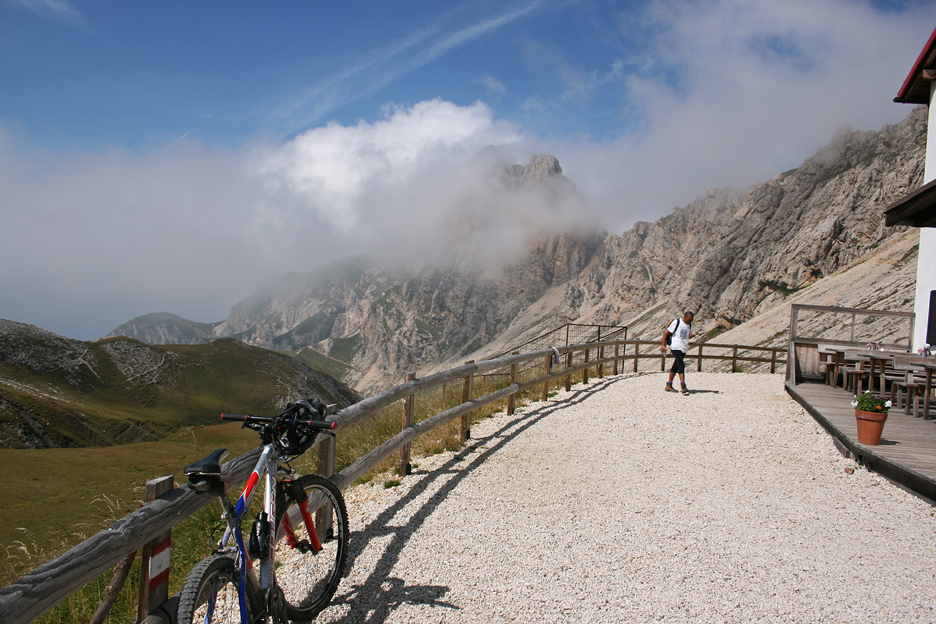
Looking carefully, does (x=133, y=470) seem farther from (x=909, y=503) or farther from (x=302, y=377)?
(x=302, y=377)

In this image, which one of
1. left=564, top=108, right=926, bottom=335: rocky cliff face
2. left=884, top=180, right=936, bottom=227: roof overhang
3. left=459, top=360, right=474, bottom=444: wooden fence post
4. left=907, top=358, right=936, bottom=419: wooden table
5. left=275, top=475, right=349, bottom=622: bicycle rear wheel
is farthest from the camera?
left=564, top=108, right=926, bottom=335: rocky cliff face

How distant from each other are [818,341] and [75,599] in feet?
50.3

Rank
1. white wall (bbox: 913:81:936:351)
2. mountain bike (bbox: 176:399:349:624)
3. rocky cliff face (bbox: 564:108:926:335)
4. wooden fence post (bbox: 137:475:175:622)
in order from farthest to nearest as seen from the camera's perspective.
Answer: rocky cliff face (bbox: 564:108:926:335) < white wall (bbox: 913:81:936:351) < mountain bike (bbox: 176:399:349:624) < wooden fence post (bbox: 137:475:175:622)

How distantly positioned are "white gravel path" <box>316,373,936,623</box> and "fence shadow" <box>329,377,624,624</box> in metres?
0.01

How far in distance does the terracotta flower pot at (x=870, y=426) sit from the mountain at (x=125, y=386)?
3889 centimetres

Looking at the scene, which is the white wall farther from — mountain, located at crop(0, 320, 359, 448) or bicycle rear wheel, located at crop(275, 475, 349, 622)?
mountain, located at crop(0, 320, 359, 448)

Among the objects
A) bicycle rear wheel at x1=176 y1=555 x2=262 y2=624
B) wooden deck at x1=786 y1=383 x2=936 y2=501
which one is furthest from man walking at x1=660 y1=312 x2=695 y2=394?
bicycle rear wheel at x1=176 y1=555 x2=262 y2=624

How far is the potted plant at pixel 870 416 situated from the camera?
6.84m

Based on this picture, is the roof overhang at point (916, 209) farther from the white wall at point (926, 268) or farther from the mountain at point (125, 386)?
the mountain at point (125, 386)

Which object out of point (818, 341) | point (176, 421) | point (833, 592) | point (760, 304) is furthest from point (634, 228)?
point (833, 592)

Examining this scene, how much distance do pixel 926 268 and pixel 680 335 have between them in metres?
6.48

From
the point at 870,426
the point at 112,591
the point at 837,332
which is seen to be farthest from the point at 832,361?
the point at 837,332

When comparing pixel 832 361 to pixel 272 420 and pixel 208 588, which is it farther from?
pixel 208 588

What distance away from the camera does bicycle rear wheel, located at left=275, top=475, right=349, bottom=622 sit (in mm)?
3602
